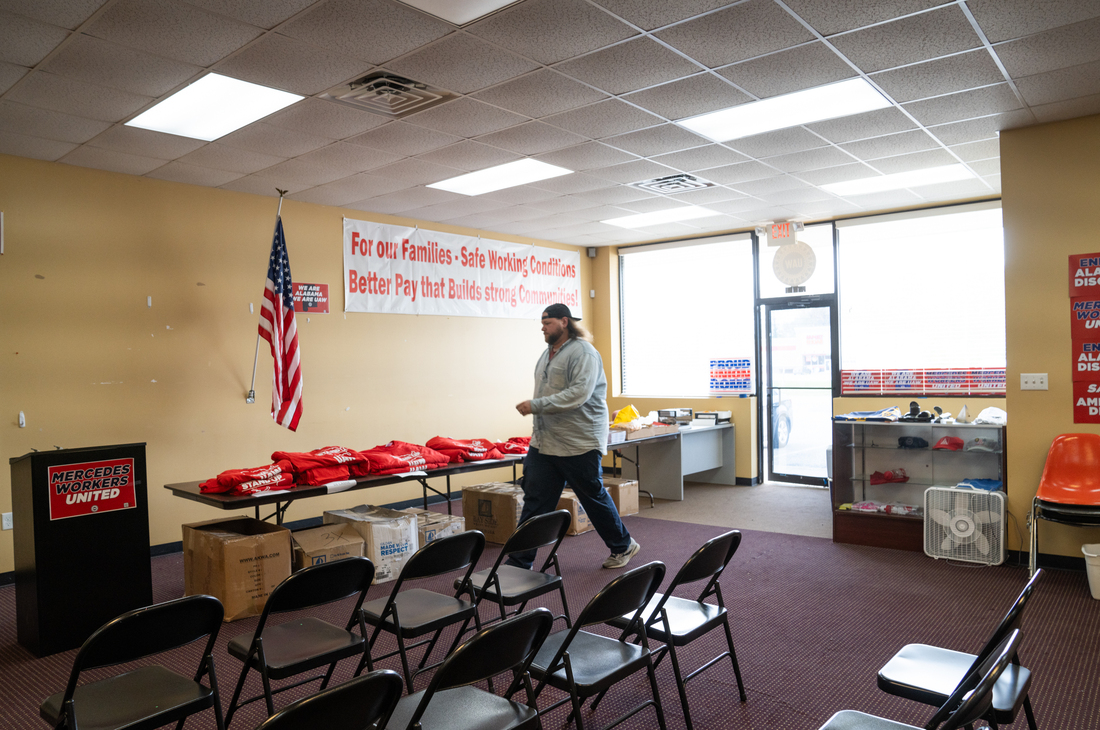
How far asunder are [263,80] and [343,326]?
124 inches

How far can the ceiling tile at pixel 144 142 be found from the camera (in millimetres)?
4383

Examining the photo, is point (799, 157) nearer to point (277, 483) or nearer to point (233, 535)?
point (277, 483)

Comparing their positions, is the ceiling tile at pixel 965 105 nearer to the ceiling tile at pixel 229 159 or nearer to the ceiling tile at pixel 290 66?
the ceiling tile at pixel 290 66

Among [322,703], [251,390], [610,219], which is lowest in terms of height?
[322,703]

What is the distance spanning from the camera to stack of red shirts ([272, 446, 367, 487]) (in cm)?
443

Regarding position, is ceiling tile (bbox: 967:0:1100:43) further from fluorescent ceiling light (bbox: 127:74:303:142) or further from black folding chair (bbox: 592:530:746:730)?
fluorescent ceiling light (bbox: 127:74:303:142)

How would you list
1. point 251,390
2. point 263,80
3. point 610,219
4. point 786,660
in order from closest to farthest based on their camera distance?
point 786,660, point 263,80, point 251,390, point 610,219

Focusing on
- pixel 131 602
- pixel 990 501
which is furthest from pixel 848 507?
pixel 131 602

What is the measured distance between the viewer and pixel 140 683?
7.30 ft

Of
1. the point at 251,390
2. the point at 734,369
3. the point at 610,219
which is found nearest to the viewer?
the point at 251,390

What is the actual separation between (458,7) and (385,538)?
3.24 metres

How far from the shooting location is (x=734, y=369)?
838cm

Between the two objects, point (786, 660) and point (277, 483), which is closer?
point (786, 660)

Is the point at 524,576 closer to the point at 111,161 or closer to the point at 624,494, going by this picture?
the point at 624,494
